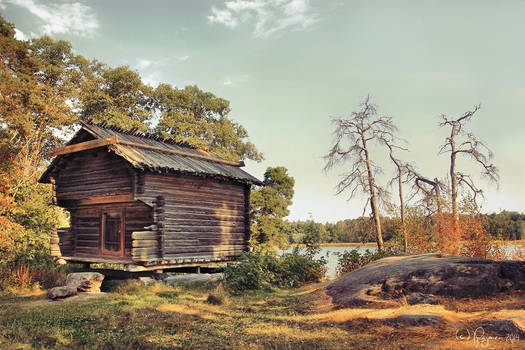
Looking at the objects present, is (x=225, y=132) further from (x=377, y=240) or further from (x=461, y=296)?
(x=461, y=296)

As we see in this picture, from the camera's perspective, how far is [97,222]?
59.8 ft

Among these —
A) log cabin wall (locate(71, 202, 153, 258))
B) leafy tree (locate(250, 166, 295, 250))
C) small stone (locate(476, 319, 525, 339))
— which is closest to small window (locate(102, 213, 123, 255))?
log cabin wall (locate(71, 202, 153, 258))

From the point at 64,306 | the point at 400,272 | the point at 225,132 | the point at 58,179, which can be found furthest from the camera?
the point at 225,132

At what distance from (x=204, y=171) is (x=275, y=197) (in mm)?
17779

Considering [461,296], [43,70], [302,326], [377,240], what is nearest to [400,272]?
[461,296]

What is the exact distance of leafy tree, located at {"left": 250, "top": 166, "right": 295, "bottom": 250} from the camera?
1340 inches

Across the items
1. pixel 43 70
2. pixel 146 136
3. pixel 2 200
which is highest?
pixel 43 70

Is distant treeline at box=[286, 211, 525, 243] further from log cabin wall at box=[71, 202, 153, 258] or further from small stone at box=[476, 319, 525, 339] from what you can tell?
small stone at box=[476, 319, 525, 339]

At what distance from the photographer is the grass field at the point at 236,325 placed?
7.20 metres

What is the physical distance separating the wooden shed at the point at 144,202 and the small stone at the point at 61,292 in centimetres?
220

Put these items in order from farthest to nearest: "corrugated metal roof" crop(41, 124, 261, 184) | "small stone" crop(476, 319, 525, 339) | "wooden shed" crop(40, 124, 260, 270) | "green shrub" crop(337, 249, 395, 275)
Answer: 1. "green shrub" crop(337, 249, 395, 275)
2. "wooden shed" crop(40, 124, 260, 270)
3. "corrugated metal roof" crop(41, 124, 261, 184)
4. "small stone" crop(476, 319, 525, 339)

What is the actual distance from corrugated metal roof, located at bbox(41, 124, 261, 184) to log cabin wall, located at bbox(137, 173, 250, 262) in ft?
1.89

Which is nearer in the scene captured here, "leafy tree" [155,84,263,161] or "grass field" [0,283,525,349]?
"grass field" [0,283,525,349]

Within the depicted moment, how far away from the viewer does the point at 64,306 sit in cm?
1204
